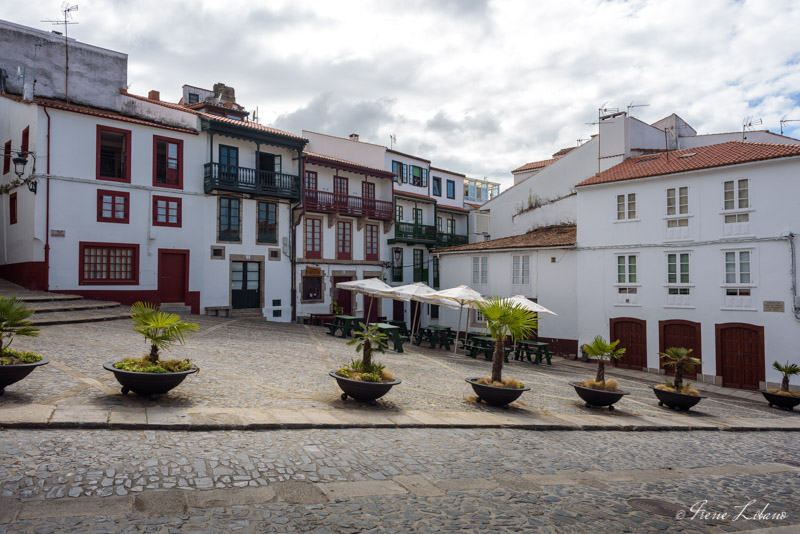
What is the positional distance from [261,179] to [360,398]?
1968cm

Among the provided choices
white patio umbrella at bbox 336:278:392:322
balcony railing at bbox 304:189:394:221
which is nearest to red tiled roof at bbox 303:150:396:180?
balcony railing at bbox 304:189:394:221

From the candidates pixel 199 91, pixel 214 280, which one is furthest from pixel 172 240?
pixel 199 91

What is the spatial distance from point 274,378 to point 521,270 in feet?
63.0

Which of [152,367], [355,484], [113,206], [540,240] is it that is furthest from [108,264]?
[540,240]

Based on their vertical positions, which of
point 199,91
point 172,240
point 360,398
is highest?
point 199,91

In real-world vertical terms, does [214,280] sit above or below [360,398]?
above

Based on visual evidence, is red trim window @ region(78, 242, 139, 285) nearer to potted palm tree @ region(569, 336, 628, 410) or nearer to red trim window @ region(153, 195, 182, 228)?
red trim window @ region(153, 195, 182, 228)

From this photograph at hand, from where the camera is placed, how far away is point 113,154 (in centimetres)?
2480

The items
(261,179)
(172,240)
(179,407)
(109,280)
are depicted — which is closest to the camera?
(179,407)

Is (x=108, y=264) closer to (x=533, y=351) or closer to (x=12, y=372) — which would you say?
(x=12, y=372)

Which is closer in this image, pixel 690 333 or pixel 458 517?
pixel 458 517

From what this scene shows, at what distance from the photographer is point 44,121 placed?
66.7 feet

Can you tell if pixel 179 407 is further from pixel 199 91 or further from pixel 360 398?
pixel 199 91

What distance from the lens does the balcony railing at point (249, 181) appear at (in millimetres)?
24781
